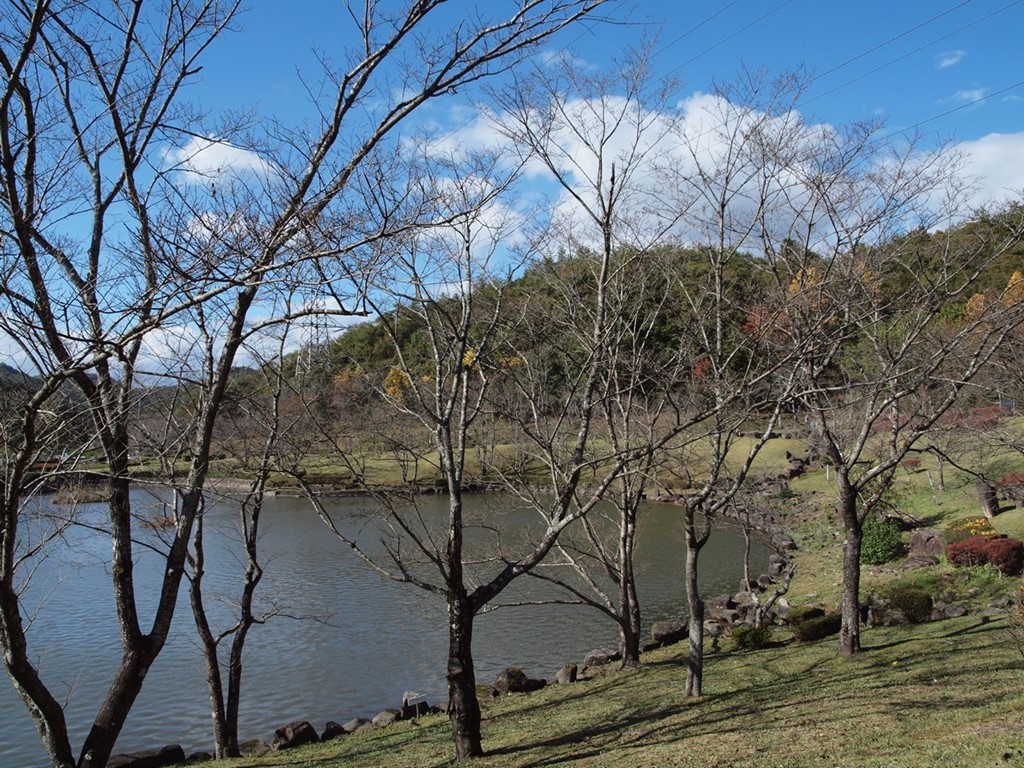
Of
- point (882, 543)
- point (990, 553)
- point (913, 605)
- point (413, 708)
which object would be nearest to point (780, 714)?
point (413, 708)

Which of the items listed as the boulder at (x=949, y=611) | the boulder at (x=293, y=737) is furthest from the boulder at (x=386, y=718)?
→ the boulder at (x=949, y=611)

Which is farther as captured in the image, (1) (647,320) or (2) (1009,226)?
(1) (647,320)

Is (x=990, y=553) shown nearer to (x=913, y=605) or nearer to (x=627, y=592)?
(x=913, y=605)

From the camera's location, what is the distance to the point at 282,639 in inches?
546

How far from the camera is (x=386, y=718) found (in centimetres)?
992

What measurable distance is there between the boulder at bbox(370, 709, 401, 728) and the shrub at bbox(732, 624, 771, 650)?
5.00 m

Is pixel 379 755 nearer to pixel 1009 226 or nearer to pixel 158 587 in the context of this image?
pixel 1009 226

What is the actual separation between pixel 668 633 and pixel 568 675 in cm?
254

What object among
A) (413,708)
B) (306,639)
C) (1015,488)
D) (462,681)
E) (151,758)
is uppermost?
(1015,488)

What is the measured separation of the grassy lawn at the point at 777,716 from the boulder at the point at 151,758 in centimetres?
108

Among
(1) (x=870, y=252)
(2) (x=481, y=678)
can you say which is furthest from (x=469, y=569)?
(1) (x=870, y=252)

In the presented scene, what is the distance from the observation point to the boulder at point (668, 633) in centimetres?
1250

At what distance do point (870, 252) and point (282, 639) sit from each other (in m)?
11.4

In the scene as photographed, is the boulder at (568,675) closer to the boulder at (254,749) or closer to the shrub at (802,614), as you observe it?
the shrub at (802,614)
